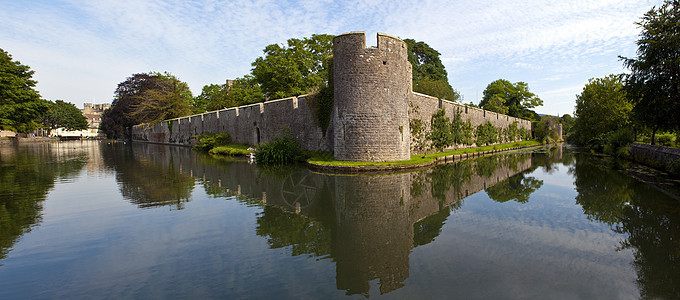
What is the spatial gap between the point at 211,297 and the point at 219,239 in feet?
6.09

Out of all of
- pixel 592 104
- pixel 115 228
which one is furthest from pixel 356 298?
pixel 592 104

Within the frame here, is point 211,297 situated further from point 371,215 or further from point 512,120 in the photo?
point 512,120

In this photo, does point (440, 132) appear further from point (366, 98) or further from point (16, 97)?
point (16, 97)

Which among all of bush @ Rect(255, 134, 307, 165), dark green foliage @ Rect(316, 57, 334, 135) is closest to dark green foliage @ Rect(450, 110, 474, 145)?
dark green foliage @ Rect(316, 57, 334, 135)

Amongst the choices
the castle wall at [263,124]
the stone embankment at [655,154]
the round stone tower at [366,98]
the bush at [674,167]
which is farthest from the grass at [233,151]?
the stone embankment at [655,154]

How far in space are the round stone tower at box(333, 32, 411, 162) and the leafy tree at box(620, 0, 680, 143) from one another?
9.29 meters

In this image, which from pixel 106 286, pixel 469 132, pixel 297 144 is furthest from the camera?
pixel 469 132

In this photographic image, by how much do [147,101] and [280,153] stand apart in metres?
33.0

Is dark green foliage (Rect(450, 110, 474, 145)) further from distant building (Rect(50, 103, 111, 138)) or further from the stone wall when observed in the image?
distant building (Rect(50, 103, 111, 138))

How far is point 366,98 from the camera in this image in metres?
13.1

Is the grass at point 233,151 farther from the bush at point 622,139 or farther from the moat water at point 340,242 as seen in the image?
the bush at point 622,139

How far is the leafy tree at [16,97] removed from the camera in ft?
116

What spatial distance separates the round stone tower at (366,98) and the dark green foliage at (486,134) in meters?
16.5

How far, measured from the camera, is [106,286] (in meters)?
3.61
